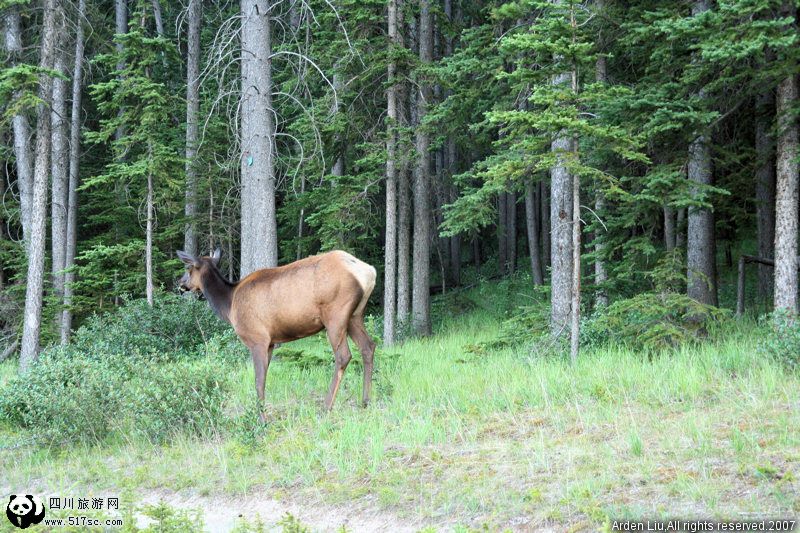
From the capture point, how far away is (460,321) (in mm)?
19828

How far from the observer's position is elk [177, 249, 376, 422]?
9.32 meters

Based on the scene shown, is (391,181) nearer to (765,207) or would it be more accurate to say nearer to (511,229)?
(765,207)

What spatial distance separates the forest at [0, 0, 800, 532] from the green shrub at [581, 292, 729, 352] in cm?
6

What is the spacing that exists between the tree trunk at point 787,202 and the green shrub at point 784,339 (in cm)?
30

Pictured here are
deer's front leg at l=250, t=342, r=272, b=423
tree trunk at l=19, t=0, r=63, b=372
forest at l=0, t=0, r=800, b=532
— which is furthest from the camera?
tree trunk at l=19, t=0, r=63, b=372

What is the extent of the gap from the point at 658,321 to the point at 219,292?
608 cm

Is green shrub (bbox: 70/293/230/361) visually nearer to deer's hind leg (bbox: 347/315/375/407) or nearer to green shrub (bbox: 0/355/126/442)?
green shrub (bbox: 0/355/126/442)

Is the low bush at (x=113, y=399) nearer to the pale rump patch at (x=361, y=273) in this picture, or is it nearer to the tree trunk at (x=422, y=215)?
the pale rump patch at (x=361, y=273)

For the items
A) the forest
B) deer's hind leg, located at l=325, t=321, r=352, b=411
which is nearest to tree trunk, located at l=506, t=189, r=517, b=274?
the forest

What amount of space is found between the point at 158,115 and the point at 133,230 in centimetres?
633

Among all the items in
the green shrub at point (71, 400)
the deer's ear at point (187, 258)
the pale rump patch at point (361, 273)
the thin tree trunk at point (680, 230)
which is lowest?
the green shrub at point (71, 400)

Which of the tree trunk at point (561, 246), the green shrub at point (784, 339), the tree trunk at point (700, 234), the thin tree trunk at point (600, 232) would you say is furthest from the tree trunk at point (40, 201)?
the green shrub at point (784, 339)

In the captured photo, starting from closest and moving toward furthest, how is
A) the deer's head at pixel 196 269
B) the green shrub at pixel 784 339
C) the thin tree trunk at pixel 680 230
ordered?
the green shrub at pixel 784 339 < the deer's head at pixel 196 269 < the thin tree trunk at pixel 680 230

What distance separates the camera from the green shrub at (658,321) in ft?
33.5
